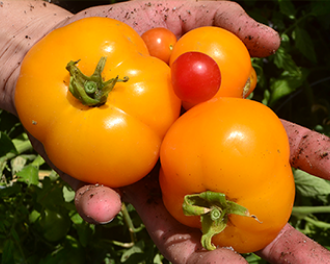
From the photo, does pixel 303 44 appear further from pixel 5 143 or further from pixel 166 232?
pixel 5 143

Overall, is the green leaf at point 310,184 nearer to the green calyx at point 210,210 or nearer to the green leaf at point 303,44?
the green leaf at point 303,44

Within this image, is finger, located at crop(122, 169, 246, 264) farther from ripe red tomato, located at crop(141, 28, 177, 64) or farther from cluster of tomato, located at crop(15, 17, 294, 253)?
ripe red tomato, located at crop(141, 28, 177, 64)

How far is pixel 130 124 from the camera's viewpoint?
1368 millimetres

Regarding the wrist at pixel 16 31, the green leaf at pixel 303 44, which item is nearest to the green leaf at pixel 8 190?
the wrist at pixel 16 31

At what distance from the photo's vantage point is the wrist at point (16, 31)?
2.14 m

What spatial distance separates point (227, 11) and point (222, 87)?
2.28 feet

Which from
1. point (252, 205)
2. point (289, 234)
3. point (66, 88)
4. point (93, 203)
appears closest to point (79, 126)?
point (66, 88)

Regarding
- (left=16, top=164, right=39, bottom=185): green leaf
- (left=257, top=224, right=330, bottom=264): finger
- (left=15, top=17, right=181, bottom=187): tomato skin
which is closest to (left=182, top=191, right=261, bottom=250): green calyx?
(left=15, top=17, right=181, bottom=187): tomato skin

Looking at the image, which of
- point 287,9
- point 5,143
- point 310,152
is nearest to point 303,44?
point 287,9

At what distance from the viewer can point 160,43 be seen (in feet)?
5.77

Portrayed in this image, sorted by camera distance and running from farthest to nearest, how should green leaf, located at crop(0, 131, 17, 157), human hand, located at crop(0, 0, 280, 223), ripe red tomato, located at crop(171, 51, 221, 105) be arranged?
green leaf, located at crop(0, 131, 17, 157) < human hand, located at crop(0, 0, 280, 223) < ripe red tomato, located at crop(171, 51, 221, 105)

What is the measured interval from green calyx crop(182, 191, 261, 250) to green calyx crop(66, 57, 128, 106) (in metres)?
A: 0.55

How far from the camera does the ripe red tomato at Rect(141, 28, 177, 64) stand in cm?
176

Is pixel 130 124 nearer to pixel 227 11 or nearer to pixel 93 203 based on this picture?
pixel 93 203
